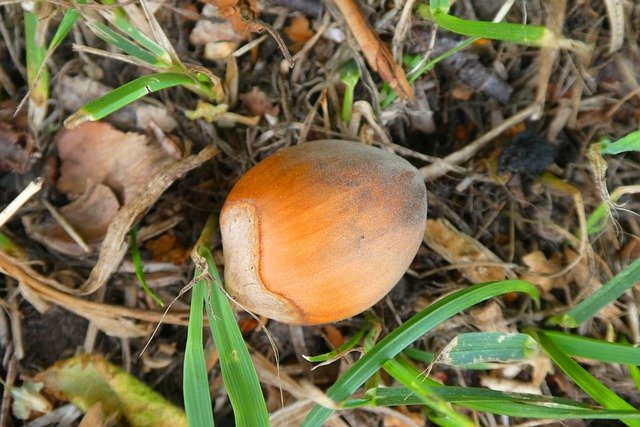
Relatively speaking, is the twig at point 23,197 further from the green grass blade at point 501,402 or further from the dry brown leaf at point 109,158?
the green grass blade at point 501,402

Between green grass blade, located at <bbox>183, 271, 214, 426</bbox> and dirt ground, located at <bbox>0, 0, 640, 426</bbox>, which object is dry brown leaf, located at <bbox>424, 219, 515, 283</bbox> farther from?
green grass blade, located at <bbox>183, 271, 214, 426</bbox>

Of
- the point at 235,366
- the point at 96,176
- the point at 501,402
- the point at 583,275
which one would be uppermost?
the point at 96,176

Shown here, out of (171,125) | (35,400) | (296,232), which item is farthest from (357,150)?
(35,400)

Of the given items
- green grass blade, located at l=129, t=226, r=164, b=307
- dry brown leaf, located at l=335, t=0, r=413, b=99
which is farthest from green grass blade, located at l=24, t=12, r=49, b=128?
dry brown leaf, located at l=335, t=0, r=413, b=99

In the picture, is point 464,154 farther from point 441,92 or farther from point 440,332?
point 440,332

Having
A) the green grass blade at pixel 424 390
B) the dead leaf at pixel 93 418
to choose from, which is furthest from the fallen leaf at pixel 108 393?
the green grass blade at pixel 424 390

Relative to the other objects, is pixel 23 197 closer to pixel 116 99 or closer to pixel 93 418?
pixel 116 99

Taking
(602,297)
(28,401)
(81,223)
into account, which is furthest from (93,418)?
(602,297)
